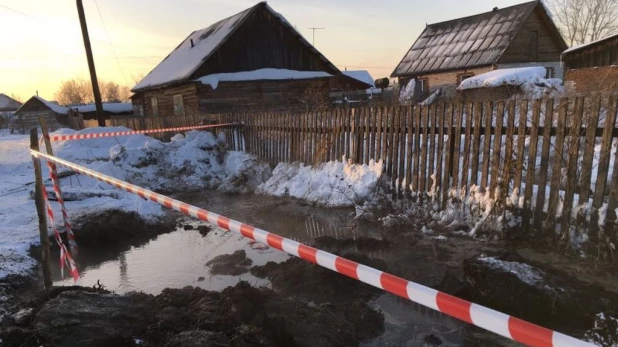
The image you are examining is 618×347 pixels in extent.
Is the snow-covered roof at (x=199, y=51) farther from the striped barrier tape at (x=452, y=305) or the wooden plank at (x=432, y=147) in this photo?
the striped barrier tape at (x=452, y=305)

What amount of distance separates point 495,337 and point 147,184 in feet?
34.1

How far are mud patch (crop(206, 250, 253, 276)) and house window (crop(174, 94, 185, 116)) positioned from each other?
21385 mm

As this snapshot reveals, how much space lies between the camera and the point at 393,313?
13.4 feet

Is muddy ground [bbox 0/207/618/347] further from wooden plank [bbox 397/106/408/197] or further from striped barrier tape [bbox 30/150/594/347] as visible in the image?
wooden plank [bbox 397/106/408/197]

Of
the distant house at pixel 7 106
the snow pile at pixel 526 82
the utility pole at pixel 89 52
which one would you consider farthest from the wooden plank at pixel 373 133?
the distant house at pixel 7 106

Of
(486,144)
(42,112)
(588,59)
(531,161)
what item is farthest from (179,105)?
(42,112)

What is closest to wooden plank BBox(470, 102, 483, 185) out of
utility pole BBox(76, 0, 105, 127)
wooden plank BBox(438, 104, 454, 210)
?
wooden plank BBox(438, 104, 454, 210)

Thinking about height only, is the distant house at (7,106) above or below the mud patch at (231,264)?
above

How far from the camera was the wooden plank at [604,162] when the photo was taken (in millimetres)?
4930

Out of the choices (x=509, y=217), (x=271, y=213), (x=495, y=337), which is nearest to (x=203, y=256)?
(x=271, y=213)

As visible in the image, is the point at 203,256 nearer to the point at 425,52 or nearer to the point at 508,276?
the point at 508,276

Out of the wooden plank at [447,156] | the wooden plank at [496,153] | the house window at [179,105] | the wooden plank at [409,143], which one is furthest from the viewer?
the house window at [179,105]

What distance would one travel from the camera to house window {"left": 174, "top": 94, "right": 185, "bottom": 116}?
25.9 metres

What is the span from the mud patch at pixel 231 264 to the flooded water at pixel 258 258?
0.09 meters
